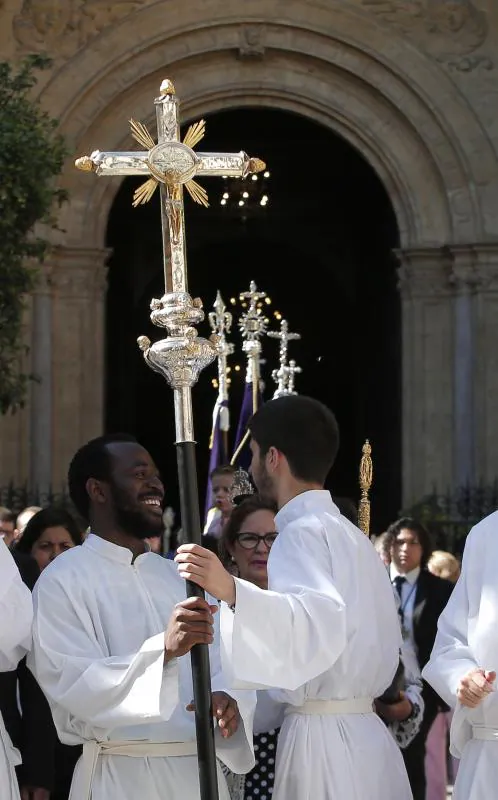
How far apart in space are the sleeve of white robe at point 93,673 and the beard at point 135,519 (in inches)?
13.1

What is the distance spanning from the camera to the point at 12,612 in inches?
183

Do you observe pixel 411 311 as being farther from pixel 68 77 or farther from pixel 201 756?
pixel 201 756

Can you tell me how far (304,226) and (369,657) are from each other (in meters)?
23.5

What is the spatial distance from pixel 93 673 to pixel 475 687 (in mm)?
1119

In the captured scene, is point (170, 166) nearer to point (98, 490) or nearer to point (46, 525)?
point (98, 490)

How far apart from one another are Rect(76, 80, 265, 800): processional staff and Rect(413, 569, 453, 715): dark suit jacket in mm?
4590

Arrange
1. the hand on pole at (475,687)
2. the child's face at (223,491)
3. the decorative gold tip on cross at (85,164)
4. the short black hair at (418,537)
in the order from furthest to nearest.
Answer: the child's face at (223,491) < the short black hair at (418,537) < the hand on pole at (475,687) < the decorative gold tip on cross at (85,164)

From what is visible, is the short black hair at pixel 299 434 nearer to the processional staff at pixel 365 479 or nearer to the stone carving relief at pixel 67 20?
the processional staff at pixel 365 479

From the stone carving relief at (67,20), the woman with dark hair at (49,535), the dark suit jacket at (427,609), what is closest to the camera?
the woman with dark hair at (49,535)

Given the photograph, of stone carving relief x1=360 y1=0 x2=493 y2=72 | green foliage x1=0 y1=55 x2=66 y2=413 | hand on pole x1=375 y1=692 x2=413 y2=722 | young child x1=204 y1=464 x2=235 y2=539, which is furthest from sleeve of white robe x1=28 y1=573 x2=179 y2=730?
stone carving relief x1=360 y1=0 x2=493 y2=72

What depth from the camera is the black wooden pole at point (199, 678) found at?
4.27m

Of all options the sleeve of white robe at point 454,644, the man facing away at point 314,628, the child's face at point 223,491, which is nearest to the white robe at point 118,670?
the man facing away at point 314,628

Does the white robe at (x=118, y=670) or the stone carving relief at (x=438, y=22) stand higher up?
the stone carving relief at (x=438, y=22)

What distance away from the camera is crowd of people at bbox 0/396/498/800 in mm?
4508
